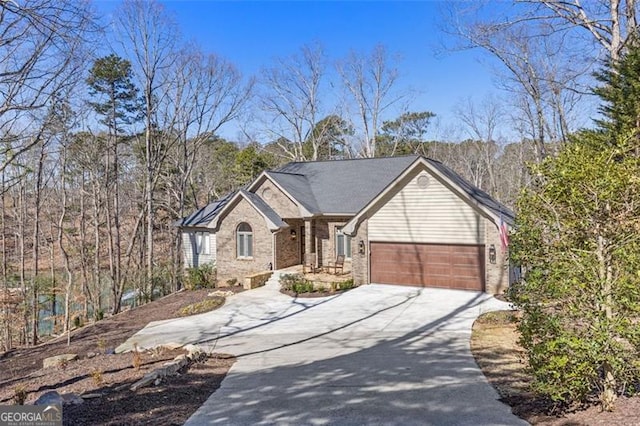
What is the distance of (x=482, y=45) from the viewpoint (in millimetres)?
16703

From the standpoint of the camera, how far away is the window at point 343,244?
65.9 ft

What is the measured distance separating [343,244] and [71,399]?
15025 millimetres

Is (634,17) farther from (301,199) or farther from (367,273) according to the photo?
(301,199)

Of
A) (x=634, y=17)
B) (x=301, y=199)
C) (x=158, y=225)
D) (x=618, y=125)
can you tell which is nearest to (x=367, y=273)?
(x=301, y=199)

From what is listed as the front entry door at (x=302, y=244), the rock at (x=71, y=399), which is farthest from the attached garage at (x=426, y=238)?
the rock at (x=71, y=399)

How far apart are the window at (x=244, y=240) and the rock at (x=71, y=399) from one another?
14.2m

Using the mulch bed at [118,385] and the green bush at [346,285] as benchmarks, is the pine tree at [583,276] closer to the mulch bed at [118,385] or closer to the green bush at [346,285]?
the mulch bed at [118,385]

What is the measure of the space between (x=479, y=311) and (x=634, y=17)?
34.0 ft

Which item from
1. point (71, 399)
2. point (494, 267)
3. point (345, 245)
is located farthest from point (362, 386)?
point (345, 245)

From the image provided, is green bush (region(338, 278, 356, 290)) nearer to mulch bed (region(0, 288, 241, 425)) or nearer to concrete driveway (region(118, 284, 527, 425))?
concrete driveway (region(118, 284, 527, 425))

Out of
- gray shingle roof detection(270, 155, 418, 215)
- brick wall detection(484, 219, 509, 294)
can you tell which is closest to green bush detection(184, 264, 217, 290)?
gray shingle roof detection(270, 155, 418, 215)

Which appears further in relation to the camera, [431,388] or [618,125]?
[618,125]

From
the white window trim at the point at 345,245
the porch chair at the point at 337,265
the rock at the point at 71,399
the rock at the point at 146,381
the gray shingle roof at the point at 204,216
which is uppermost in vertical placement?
the gray shingle roof at the point at 204,216

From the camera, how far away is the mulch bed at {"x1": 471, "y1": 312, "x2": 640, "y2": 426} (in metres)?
4.78
